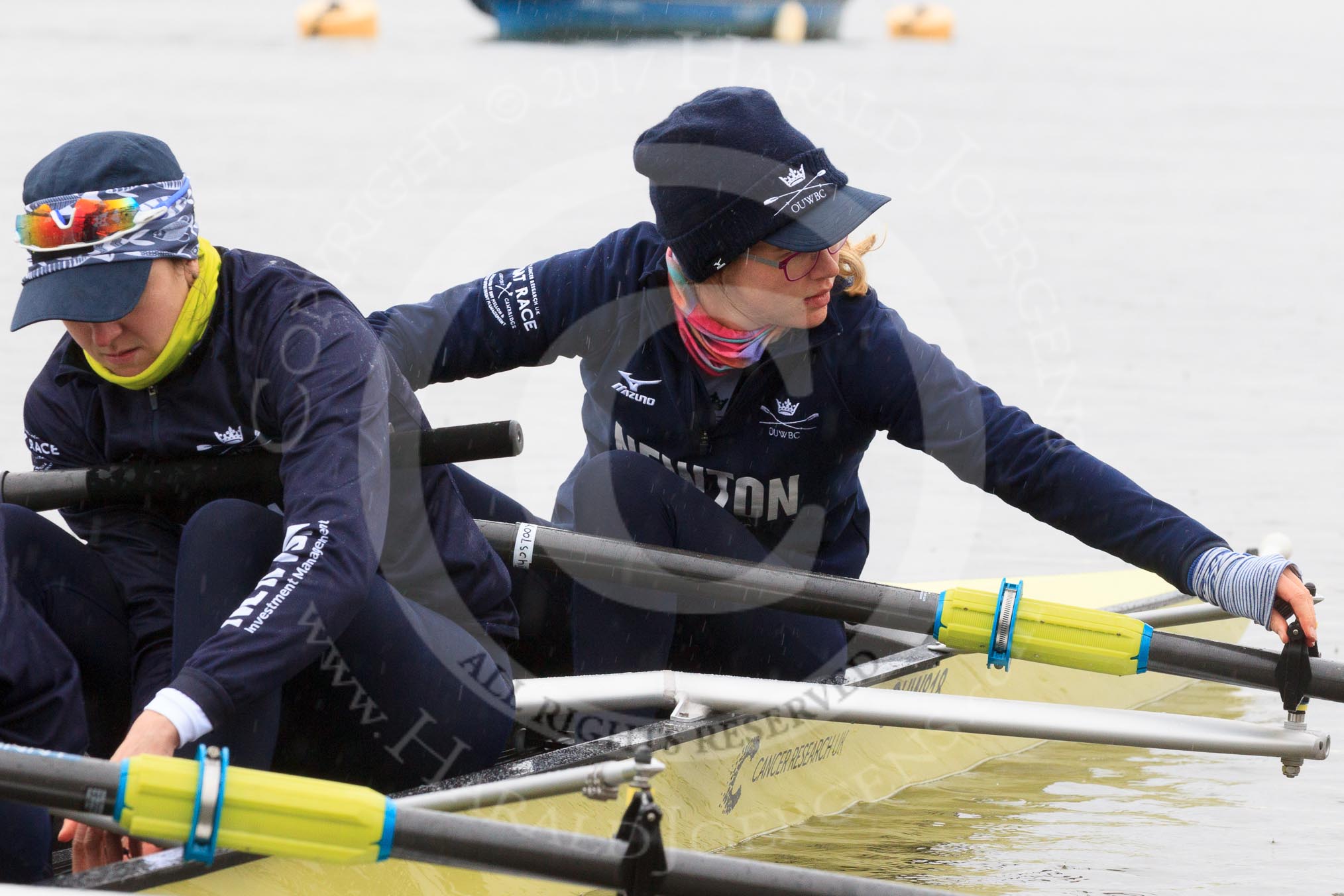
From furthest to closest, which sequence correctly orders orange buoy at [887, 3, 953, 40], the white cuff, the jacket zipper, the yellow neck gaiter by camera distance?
orange buoy at [887, 3, 953, 40], the jacket zipper, the yellow neck gaiter, the white cuff

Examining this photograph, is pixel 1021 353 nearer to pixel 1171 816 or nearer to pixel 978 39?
pixel 1171 816

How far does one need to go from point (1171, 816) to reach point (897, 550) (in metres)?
2.64

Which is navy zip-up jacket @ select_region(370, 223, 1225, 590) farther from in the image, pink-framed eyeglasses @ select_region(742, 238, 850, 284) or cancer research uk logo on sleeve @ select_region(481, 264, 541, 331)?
pink-framed eyeglasses @ select_region(742, 238, 850, 284)

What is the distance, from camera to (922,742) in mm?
4043

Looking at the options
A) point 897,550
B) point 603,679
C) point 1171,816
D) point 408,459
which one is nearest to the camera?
point 408,459

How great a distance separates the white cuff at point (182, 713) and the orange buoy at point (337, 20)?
33.1 metres

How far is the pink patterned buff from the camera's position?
3141mm

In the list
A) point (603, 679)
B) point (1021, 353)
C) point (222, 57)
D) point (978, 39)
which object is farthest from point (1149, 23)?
point (603, 679)

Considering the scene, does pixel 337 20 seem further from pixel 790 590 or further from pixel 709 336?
pixel 790 590

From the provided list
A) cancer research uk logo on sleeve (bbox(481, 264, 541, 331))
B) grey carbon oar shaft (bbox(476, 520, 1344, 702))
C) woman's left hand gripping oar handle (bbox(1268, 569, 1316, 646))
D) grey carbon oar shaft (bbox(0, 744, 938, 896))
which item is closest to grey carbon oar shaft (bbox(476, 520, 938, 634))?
grey carbon oar shaft (bbox(476, 520, 1344, 702))

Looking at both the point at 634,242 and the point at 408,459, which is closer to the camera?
the point at 408,459

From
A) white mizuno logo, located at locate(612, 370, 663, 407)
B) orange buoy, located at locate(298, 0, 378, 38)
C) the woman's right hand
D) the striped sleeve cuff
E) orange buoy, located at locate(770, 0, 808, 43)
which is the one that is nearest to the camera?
the woman's right hand

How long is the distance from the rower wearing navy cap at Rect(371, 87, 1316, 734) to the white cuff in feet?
4.05

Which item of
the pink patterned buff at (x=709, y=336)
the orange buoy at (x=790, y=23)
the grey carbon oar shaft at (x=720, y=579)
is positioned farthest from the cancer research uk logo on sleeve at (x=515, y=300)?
the orange buoy at (x=790, y=23)
